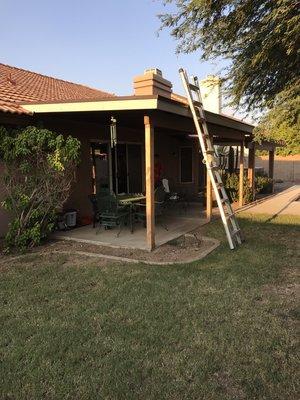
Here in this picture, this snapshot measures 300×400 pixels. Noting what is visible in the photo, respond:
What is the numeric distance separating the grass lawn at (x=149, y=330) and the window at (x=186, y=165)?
10260mm

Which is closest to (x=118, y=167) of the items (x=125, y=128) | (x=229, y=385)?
(x=125, y=128)

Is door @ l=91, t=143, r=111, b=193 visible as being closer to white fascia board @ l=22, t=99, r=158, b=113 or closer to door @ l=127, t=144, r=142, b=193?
door @ l=127, t=144, r=142, b=193

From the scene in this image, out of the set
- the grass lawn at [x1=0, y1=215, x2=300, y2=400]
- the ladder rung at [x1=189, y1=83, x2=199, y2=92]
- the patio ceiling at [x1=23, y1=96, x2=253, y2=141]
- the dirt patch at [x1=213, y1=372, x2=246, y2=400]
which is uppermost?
the ladder rung at [x1=189, y1=83, x2=199, y2=92]

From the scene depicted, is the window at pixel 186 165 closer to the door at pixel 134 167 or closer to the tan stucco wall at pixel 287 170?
the door at pixel 134 167

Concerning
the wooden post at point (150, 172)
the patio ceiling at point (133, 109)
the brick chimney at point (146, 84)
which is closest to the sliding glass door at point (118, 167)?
the patio ceiling at point (133, 109)

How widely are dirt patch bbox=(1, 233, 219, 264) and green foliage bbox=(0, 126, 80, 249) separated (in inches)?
19.4

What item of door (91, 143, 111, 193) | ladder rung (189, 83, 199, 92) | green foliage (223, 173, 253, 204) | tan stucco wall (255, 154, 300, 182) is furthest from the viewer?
tan stucco wall (255, 154, 300, 182)

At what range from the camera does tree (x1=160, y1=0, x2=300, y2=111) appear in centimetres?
642

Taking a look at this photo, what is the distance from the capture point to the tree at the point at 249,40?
6.42 metres

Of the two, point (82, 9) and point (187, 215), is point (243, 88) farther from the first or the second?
point (82, 9)

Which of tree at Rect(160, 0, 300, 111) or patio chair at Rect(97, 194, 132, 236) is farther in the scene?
patio chair at Rect(97, 194, 132, 236)

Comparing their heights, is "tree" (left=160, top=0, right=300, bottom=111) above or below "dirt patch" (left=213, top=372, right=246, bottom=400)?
above

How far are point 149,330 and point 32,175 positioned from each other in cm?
447

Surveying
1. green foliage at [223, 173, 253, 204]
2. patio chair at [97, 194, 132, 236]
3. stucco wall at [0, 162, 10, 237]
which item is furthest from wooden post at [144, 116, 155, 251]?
green foliage at [223, 173, 253, 204]
